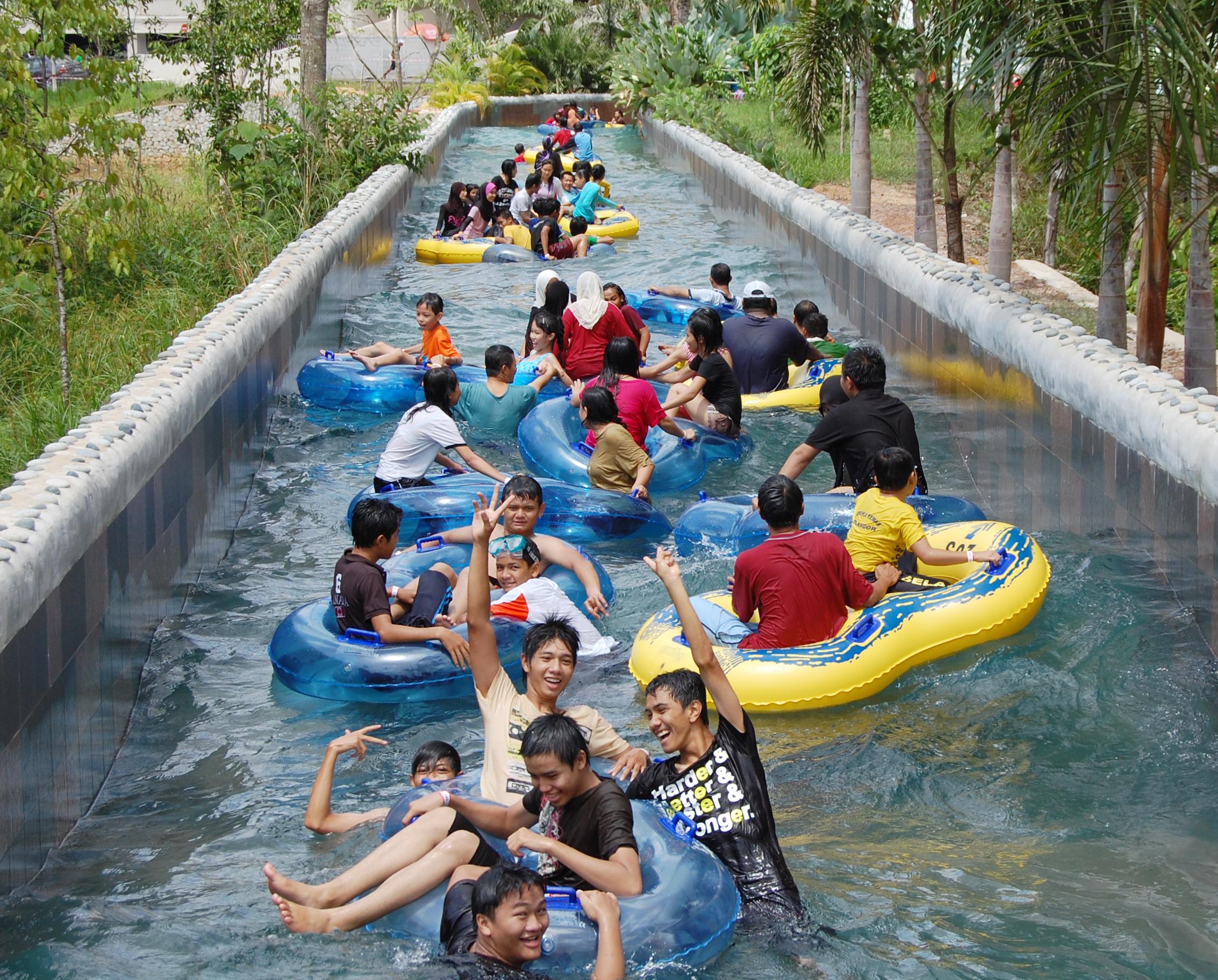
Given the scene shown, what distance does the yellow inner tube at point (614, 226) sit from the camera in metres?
20.7

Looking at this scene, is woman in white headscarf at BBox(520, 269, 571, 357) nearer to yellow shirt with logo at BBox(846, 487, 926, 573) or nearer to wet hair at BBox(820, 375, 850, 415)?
wet hair at BBox(820, 375, 850, 415)

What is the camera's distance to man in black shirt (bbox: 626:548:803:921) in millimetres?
4773

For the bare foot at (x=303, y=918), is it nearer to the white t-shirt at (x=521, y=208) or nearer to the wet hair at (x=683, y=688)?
the wet hair at (x=683, y=688)

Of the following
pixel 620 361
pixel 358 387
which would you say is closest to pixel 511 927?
pixel 620 361

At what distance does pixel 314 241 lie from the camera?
14.7 meters

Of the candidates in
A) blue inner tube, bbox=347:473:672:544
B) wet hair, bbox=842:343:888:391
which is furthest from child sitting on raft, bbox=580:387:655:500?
wet hair, bbox=842:343:888:391

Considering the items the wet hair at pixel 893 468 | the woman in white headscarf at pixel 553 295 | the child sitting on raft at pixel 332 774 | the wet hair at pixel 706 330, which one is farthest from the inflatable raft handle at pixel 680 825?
the woman in white headscarf at pixel 553 295

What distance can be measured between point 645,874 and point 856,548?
3.35 meters

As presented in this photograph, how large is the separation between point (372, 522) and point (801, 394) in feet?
18.7

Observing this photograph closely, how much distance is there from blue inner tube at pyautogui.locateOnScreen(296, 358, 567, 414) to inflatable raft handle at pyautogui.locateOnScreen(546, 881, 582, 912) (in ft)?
25.8

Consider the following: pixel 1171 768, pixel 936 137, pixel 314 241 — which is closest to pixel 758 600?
pixel 1171 768

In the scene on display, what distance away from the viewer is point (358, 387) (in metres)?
12.1

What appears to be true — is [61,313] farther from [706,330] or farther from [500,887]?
[500,887]

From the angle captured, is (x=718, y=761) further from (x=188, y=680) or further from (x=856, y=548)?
(x=188, y=680)
